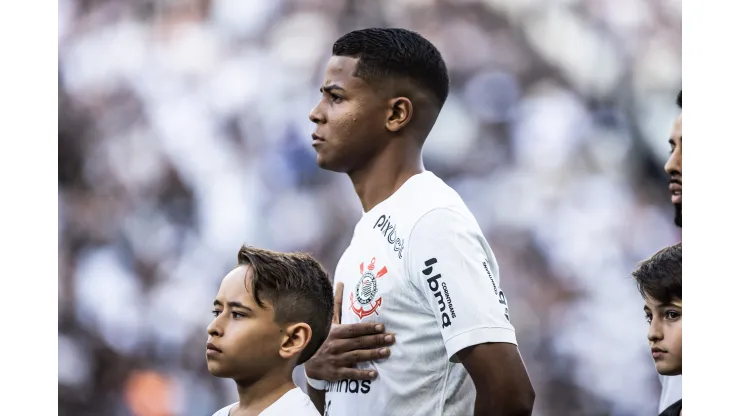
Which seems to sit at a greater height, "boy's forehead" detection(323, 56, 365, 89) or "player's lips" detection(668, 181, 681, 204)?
"boy's forehead" detection(323, 56, 365, 89)

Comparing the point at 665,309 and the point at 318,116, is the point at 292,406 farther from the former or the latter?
the point at 665,309

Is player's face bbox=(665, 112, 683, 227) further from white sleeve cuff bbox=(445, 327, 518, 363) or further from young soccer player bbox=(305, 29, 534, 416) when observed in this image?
white sleeve cuff bbox=(445, 327, 518, 363)

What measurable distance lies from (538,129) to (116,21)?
133 centimetres

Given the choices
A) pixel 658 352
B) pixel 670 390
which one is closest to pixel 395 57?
pixel 658 352

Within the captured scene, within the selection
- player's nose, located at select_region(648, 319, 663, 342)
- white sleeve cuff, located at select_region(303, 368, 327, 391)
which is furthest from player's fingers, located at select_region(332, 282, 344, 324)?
player's nose, located at select_region(648, 319, 663, 342)

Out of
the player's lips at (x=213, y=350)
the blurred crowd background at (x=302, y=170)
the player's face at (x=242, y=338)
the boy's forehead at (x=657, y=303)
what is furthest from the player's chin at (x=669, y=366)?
the player's lips at (x=213, y=350)

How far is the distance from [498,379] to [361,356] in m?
0.25

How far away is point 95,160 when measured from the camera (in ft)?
9.15

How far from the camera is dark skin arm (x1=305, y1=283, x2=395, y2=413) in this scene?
1.55 meters

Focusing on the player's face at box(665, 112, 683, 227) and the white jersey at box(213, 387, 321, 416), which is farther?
the player's face at box(665, 112, 683, 227)

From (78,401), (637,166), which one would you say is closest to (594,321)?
(637,166)

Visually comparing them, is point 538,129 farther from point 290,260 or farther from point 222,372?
point 222,372

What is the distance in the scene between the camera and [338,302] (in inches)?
67.1

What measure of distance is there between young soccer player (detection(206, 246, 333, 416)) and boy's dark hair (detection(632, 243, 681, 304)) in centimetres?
66
